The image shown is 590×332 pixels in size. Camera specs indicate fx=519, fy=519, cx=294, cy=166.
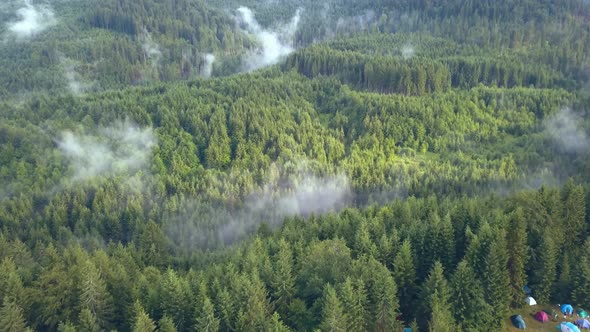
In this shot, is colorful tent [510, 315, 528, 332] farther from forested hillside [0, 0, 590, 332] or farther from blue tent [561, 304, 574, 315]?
blue tent [561, 304, 574, 315]

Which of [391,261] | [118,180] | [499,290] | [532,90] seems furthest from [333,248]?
[532,90]

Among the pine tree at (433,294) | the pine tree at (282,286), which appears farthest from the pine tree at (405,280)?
the pine tree at (282,286)

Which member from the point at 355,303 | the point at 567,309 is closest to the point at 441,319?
the point at 355,303

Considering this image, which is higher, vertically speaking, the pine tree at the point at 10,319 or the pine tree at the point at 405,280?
the pine tree at the point at 10,319

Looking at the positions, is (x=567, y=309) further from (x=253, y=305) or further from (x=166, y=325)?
(x=166, y=325)

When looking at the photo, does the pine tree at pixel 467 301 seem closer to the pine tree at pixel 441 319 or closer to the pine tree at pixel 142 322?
the pine tree at pixel 441 319

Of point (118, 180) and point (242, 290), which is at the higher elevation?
point (242, 290)

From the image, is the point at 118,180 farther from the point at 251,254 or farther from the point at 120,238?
the point at 251,254
